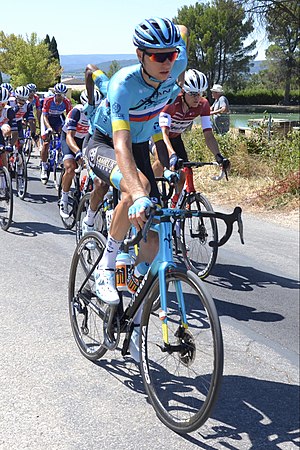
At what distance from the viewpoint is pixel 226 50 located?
9531 centimetres

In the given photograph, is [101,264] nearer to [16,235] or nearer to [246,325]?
[246,325]

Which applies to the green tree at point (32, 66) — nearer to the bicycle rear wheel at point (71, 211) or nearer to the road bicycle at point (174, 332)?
the bicycle rear wheel at point (71, 211)

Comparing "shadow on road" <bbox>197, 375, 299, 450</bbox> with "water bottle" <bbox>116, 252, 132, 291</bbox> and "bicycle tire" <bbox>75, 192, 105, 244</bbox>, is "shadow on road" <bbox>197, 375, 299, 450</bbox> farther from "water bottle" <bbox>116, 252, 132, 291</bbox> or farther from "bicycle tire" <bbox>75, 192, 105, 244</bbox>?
"bicycle tire" <bbox>75, 192, 105, 244</bbox>

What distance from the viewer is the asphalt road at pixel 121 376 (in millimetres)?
3559

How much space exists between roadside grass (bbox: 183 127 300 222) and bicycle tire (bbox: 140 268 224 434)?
6962 millimetres

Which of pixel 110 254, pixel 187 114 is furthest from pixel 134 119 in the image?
pixel 187 114

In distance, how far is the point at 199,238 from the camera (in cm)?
708

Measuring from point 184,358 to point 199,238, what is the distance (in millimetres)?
3541

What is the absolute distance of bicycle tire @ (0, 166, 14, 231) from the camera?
358 inches

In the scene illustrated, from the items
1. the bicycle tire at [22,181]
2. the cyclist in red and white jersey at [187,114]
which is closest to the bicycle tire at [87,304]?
the cyclist in red and white jersey at [187,114]

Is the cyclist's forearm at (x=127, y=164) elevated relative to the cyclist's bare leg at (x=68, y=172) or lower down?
elevated

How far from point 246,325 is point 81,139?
4.45 m

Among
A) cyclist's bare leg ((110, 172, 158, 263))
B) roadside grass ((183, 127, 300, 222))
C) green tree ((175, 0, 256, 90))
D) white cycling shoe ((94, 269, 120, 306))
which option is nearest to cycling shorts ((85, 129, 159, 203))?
cyclist's bare leg ((110, 172, 158, 263))

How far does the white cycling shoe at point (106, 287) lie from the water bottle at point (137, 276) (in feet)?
0.35
